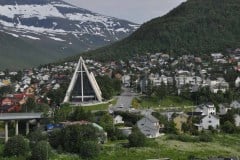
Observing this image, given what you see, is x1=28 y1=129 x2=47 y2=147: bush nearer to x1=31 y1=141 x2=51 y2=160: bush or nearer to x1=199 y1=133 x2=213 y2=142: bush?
x1=31 y1=141 x2=51 y2=160: bush

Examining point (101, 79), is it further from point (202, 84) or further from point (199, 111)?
point (199, 111)

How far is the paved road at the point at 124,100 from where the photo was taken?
185ft

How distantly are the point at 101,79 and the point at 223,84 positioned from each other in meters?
14.2

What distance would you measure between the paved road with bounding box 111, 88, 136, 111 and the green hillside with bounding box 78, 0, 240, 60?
32714 mm

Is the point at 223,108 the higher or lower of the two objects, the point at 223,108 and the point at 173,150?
the higher

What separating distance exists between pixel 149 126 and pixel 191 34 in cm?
6519

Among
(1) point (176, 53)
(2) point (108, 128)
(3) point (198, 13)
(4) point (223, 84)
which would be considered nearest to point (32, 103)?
(2) point (108, 128)

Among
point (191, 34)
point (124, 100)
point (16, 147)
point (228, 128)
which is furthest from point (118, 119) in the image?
point (191, 34)

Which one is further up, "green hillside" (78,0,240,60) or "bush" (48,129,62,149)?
"green hillside" (78,0,240,60)

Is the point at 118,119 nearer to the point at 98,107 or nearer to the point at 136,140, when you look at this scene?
the point at 98,107

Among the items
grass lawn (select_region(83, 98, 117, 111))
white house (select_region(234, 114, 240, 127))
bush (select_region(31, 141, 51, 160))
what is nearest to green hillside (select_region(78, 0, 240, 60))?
grass lawn (select_region(83, 98, 117, 111))

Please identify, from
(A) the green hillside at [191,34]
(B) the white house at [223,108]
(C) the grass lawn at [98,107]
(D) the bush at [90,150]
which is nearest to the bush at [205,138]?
(D) the bush at [90,150]

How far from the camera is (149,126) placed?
45.6 m

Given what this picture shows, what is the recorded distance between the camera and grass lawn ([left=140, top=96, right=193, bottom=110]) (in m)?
58.9
